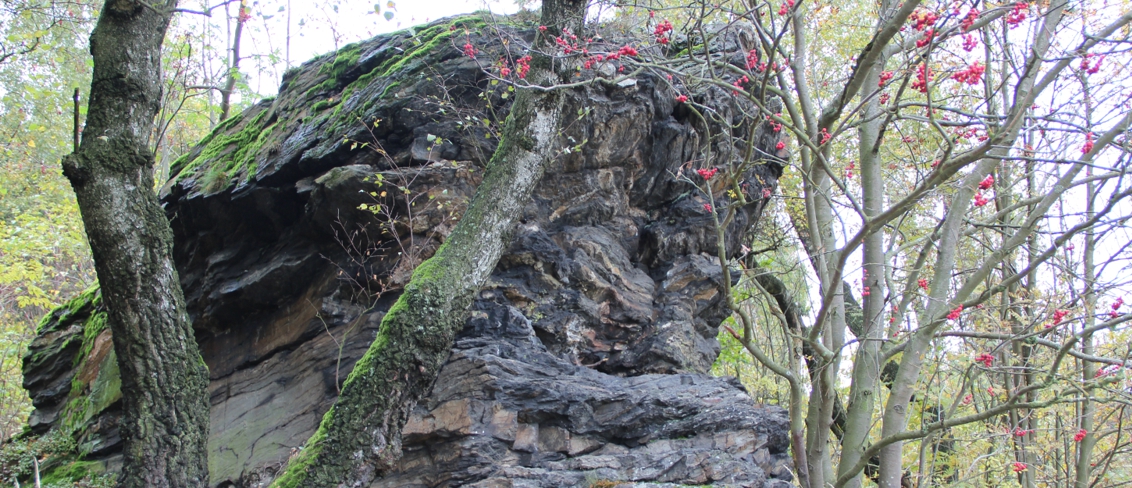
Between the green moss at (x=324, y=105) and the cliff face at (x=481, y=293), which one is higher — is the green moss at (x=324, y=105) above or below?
above

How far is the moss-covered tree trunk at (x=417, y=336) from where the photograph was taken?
4.01 meters

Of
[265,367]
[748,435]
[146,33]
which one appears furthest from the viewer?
[265,367]

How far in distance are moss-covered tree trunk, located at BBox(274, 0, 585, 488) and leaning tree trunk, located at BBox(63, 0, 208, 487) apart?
0.71 m

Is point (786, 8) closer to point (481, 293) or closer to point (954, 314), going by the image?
point (954, 314)

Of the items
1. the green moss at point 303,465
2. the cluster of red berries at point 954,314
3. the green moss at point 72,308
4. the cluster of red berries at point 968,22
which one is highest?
the cluster of red berries at point 968,22

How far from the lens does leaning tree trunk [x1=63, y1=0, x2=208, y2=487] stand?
12.9ft

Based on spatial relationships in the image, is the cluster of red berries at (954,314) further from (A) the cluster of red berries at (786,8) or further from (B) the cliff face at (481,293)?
(A) the cluster of red berries at (786,8)

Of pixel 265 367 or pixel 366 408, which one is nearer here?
pixel 366 408

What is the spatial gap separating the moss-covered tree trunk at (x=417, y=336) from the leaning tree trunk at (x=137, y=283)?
28.1 inches

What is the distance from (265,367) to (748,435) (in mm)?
4974

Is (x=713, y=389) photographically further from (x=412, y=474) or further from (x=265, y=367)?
(x=265, y=367)

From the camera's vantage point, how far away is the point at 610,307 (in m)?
6.92

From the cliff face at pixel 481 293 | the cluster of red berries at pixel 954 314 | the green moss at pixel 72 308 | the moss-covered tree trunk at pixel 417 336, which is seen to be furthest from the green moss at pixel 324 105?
the cluster of red berries at pixel 954 314

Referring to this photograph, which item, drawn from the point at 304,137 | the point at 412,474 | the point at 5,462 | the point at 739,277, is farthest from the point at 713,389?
the point at 5,462
